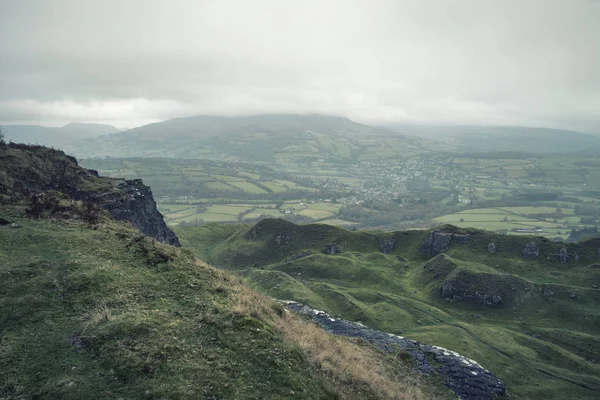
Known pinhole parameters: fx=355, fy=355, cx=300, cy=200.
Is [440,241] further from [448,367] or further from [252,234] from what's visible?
[448,367]

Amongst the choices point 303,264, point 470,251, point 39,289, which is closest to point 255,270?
point 303,264

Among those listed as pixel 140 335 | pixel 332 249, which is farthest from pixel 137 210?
pixel 140 335

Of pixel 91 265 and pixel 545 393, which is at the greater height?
pixel 91 265

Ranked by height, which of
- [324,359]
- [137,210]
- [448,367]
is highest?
[137,210]

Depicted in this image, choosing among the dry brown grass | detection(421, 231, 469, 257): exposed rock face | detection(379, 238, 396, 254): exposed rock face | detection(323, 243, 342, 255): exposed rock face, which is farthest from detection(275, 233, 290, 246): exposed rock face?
the dry brown grass

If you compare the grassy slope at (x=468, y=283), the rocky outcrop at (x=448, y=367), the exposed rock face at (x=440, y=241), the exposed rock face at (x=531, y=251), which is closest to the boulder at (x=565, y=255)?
the grassy slope at (x=468, y=283)

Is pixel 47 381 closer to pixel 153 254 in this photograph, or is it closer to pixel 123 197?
pixel 153 254

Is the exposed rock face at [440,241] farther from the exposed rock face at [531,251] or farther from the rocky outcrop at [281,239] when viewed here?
the rocky outcrop at [281,239]

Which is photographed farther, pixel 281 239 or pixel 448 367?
pixel 281 239
